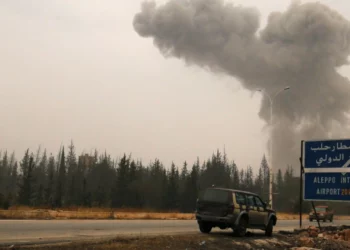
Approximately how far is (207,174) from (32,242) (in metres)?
88.5

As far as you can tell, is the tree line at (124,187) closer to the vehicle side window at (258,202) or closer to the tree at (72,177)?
the tree at (72,177)

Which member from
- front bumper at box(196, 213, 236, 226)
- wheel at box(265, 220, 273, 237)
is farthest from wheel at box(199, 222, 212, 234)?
wheel at box(265, 220, 273, 237)

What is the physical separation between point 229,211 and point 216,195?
0.85 metres

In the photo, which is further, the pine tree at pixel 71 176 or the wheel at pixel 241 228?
the pine tree at pixel 71 176

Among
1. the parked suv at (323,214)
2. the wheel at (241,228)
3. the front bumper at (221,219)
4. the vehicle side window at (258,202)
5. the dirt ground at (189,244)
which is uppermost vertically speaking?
the vehicle side window at (258,202)

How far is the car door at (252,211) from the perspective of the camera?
15691 millimetres

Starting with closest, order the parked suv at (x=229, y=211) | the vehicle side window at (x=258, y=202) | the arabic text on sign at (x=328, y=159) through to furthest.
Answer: the parked suv at (x=229, y=211) → the arabic text on sign at (x=328, y=159) → the vehicle side window at (x=258, y=202)

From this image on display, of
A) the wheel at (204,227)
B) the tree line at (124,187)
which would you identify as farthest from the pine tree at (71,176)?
the wheel at (204,227)

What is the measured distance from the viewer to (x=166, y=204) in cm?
8306

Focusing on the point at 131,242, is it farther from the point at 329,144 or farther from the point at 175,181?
the point at 175,181

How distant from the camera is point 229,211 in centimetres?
1475

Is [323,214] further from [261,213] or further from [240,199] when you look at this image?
[240,199]

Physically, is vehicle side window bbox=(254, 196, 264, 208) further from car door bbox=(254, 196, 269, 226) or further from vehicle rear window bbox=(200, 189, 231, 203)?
vehicle rear window bbox=(200, 189, 231, 203)

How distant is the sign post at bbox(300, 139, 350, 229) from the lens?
15.4m
